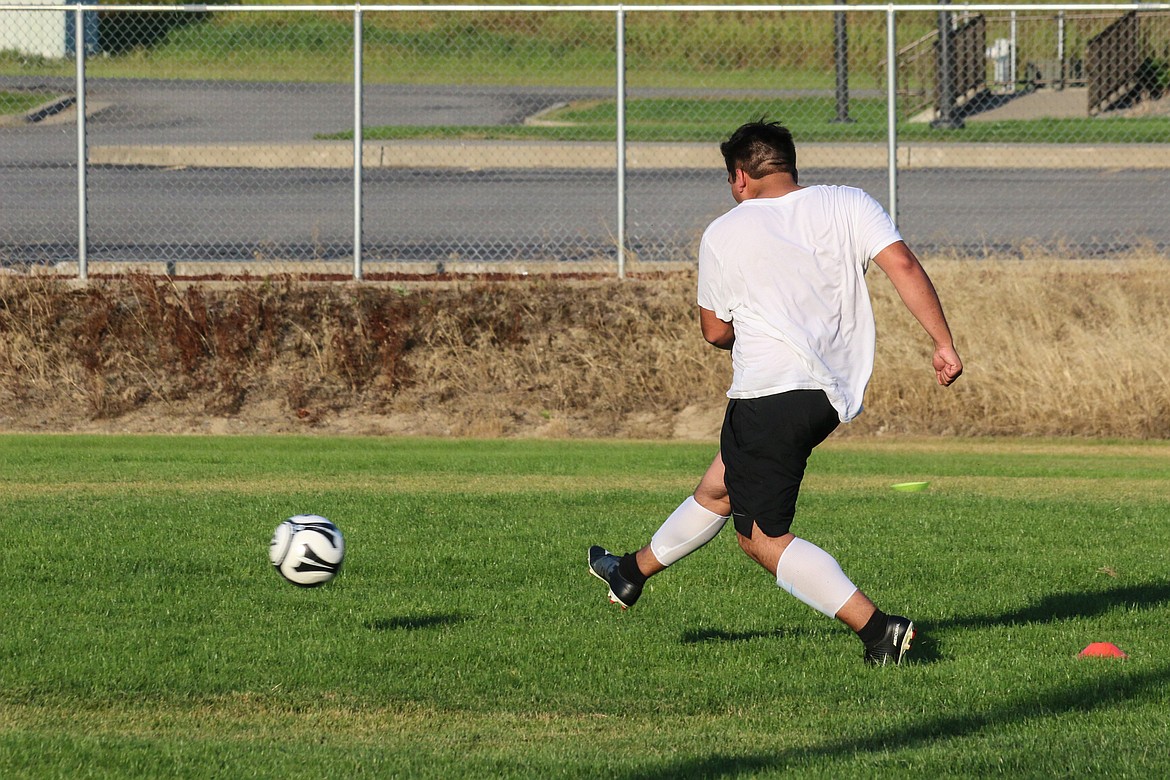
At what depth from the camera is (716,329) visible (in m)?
5.73

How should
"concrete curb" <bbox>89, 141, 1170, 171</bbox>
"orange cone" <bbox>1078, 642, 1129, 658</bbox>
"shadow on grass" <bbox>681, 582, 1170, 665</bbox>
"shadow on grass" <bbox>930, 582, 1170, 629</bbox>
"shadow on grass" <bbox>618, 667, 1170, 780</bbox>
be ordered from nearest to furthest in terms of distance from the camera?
"shadow on grass" <bbox>618, 667, 1170, 780</bbox> < "orange cone" <bbox>1078, 642, 1129, 658</bbox> < "shadow on grass" <bbox>681, 582, 1170, 665</bbox> < "shadow on grass" <bbox>930, 582, 1170, 629</bbox> < "concrete curb" <bbox>89, 141, 1170, 171</bbox>

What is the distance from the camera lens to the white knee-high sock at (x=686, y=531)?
19.9 ft

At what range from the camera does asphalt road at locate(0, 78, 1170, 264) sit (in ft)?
52.1

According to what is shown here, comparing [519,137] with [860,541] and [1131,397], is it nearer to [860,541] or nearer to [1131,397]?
[1131,397]

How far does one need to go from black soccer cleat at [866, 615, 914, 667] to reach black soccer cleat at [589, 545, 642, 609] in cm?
109

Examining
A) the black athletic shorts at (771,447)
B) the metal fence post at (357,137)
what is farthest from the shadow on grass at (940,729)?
the metal fence post at (357,137)

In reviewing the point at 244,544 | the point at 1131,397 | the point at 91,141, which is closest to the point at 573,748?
the point at 244,544

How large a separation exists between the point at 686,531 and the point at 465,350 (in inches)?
353

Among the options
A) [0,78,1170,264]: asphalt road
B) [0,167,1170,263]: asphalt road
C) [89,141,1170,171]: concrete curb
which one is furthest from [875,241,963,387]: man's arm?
[89,141,1170,171]: concrete curb

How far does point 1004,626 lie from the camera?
645 cm

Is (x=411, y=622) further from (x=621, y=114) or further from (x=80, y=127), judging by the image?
(x=80, y=127)

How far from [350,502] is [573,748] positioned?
16.4ft

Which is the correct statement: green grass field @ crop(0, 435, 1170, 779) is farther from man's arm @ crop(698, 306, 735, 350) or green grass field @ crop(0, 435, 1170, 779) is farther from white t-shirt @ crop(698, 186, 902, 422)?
man's arm @ crop(698, 306, 735, 350)

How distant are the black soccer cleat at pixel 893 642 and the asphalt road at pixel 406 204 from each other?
10068 millimetres
